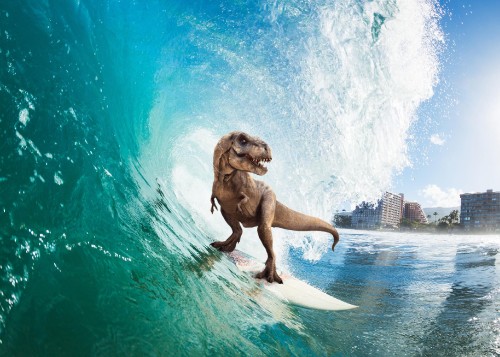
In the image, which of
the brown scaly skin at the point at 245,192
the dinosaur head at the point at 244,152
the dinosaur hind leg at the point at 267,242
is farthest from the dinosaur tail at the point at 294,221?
the dinosaur head at the point at 244,152

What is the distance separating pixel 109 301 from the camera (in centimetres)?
185

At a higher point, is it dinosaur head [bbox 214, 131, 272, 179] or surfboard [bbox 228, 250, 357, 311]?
dinosaur head [bbox 214, 131, 272, 179]

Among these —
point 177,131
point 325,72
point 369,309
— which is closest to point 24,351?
point 369,309

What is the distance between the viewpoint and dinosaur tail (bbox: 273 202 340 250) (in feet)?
16.0

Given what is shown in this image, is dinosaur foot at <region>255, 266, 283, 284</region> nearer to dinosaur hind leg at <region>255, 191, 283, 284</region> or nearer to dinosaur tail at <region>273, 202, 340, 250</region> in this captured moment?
dinosaur hind leg at <region>255, 191, 283, 284</region>

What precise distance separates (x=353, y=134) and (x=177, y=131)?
461 cm

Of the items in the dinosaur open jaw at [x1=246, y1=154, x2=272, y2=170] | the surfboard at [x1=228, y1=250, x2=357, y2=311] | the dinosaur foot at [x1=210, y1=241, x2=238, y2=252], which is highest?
the dinosaur open jaw at [x1=246, y1=154, x2=272, y2=170]

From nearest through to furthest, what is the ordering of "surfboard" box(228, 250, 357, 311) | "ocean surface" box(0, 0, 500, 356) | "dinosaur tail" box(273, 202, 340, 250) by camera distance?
"ocean surface" box(0, 0, 500, 356)
"surfboard" box(228, 250, 357, 311)
"dinosaur tail" box(273, 202, 340, 250)

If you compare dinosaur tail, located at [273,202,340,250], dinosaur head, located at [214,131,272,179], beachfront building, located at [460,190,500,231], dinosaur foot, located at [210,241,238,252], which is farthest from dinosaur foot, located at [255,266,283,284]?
beachfront building, located at [460,190,500,231]

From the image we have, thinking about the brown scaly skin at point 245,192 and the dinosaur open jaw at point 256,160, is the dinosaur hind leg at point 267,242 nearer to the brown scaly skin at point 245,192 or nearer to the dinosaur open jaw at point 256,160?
→ the brown scaly skin at point 245,192

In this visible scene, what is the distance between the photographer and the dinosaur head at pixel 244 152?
3674 mm

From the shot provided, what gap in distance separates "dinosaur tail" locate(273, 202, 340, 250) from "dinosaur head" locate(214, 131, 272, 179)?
125 cm

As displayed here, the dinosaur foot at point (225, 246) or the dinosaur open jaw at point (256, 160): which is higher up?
the dinosaur open jaw at point (256, 160)

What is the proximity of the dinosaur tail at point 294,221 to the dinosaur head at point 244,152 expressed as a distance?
1.25 metres
